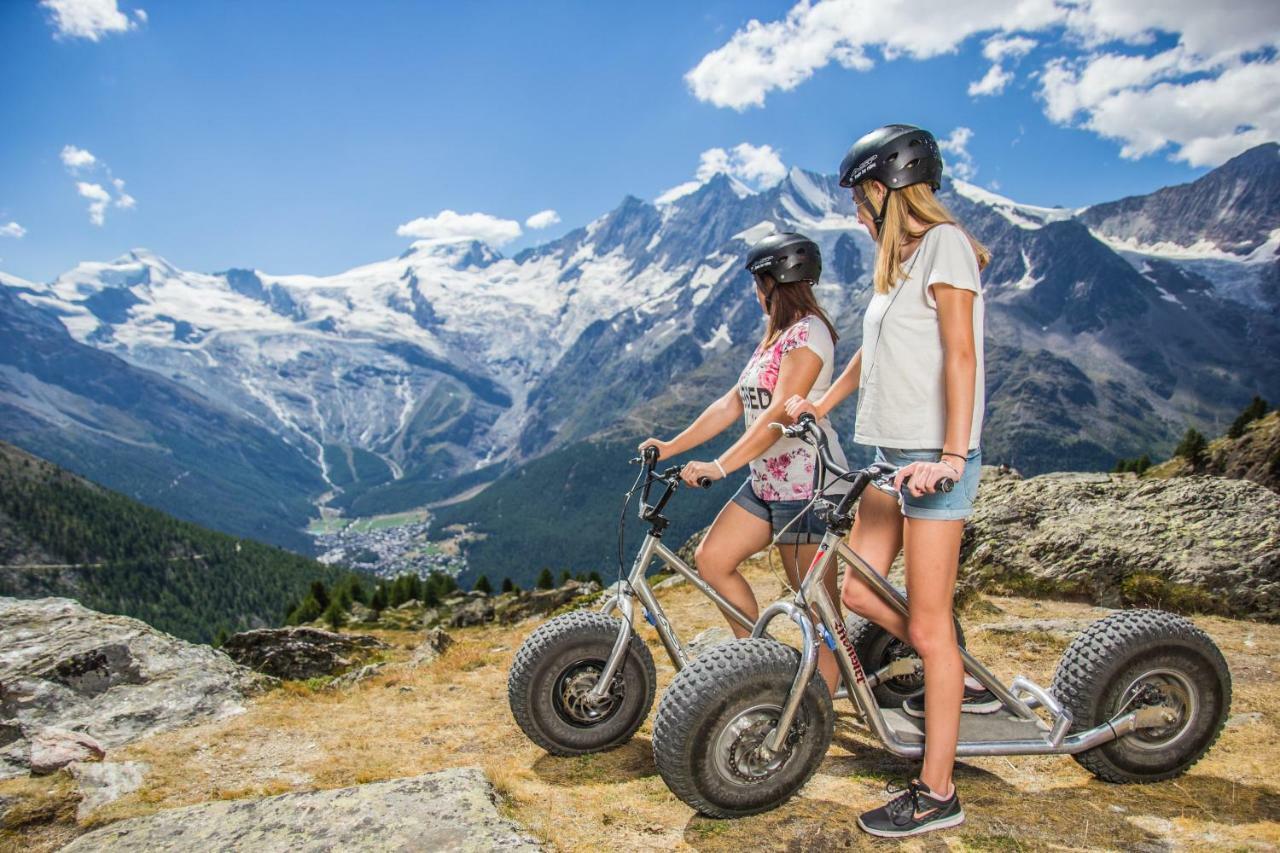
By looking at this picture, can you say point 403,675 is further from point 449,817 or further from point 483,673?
point 449,817

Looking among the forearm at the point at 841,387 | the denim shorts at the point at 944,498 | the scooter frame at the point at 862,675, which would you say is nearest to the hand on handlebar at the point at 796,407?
the scooter frame at the point at 862,675

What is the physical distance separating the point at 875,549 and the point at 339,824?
14.1 ft

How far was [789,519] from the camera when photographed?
620cm

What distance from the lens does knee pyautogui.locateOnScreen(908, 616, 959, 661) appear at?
15.9ft

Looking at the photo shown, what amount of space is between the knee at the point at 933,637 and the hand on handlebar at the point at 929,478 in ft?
3.50

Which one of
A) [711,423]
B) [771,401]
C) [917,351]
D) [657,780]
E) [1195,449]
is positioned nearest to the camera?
[917,351]

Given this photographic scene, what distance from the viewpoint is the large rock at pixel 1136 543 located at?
35.1 feet

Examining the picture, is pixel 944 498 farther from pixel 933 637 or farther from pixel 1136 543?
pixel 1136 543

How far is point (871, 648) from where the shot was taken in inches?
263

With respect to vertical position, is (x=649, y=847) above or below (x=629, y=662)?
below

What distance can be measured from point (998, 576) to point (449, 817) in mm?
11773

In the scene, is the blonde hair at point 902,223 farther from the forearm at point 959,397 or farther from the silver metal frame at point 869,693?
the silver metal frame at point 869,693

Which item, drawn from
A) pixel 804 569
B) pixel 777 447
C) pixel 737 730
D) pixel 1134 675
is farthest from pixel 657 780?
pixel 1134 675

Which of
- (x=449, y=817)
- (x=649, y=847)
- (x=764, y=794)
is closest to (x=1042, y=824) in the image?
(x=764, y=794)
